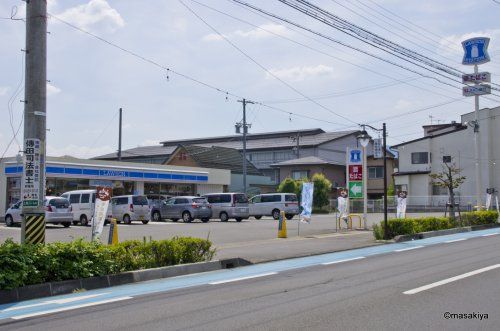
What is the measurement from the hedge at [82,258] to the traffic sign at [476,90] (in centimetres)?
2325

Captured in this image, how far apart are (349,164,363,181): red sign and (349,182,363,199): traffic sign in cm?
25

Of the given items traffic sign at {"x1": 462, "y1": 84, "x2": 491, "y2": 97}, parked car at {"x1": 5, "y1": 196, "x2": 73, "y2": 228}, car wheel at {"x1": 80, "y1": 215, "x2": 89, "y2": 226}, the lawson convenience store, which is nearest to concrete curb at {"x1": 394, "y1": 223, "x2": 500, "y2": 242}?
traffic sign at {"x1": 462, "y1": 84, "x2": 491, "y2": 97}

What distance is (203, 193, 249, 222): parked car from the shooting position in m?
35.1

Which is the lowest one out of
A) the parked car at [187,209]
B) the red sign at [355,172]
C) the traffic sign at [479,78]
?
the parked car at [187,209]

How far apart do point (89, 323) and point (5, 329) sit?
3.47ft

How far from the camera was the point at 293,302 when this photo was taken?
845cm

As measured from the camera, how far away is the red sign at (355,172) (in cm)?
2639

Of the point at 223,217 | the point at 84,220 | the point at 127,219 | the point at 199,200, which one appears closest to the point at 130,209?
the point at 127,219

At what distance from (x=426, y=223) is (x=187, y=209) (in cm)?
1583

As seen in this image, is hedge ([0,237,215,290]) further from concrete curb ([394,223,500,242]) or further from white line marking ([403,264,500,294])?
concrete curb ([394,223,500,242])

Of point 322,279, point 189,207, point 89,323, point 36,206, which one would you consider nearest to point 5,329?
point 89,323

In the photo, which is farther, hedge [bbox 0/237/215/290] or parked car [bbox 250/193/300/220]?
parked car [bbox 250/193/300/220]

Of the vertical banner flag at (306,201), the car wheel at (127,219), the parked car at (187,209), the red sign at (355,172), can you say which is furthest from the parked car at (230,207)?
the vertical banner flag at (306,201)

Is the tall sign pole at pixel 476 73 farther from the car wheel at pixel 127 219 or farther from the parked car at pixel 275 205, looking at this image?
the car wheel at pixel 127 219
